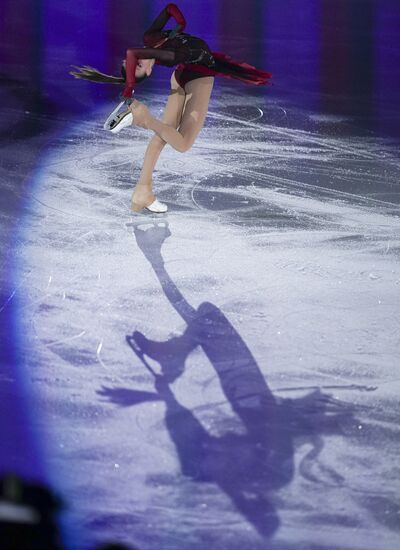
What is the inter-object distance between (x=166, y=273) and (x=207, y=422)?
4.84 ft

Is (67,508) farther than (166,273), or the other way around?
(166,273)

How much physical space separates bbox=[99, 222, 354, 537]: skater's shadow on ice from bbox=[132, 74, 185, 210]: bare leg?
1.41 meters

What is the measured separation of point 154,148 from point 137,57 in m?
0.82

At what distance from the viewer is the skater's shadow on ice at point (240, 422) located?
3156mm

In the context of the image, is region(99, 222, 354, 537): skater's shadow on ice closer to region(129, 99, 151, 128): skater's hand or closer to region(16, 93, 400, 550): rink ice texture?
region(16, 93, 400, 550): rink ice texture

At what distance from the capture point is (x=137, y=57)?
4.89 metres

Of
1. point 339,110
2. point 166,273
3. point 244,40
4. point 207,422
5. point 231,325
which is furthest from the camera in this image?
point 244,40

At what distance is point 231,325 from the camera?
434cm

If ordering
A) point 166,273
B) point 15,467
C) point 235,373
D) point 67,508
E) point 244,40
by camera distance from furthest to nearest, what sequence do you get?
point 244,40, point 166,273, point 235,373, point 15,467, point 67,508

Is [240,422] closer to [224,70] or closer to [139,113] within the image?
[139,113]

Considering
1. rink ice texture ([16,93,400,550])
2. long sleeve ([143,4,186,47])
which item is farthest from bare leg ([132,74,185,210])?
long sleeve ([143,4,186,47])

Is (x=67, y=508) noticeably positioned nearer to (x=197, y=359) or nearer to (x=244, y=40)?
(x=197, y=359)

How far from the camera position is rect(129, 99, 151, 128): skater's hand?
511 cm

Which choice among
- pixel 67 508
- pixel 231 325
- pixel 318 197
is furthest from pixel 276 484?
pixel 318 197
